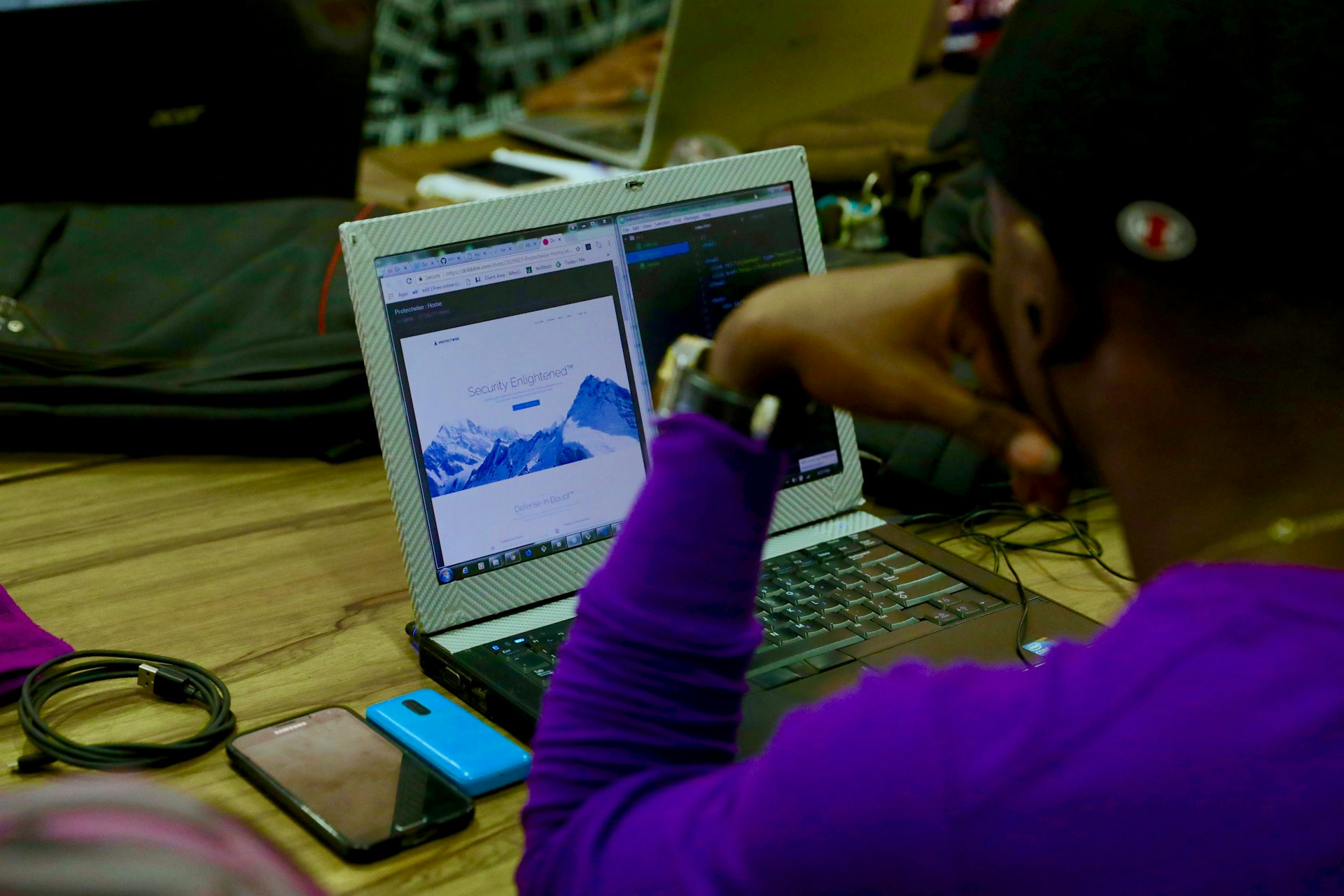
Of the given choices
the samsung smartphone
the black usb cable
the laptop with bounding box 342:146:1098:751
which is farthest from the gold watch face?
the black usb cable

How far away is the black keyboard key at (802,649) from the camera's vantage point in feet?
3.04

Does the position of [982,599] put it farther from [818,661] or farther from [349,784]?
[349,784]

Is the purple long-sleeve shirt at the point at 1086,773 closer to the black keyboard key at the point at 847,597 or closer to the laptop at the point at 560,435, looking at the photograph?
the laptop at the point at 560,435

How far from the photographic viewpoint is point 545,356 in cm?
102

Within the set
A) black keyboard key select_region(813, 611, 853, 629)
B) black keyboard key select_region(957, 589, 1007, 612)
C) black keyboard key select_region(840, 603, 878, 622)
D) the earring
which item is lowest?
black keyboard key select_region(957, 589, 1007, 612)

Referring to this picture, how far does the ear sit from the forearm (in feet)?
0.50

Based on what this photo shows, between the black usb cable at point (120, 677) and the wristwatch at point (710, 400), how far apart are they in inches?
15.0

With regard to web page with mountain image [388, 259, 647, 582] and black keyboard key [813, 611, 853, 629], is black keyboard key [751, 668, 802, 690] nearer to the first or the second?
black keyboard key [813, 611, 853, 629]

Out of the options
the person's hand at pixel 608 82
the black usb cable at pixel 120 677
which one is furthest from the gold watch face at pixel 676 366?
the person's hand at pixel 608 82

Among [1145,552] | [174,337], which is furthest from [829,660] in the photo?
[174,337]

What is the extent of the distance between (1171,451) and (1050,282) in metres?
0.09

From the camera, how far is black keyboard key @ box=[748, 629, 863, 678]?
0.93 metres

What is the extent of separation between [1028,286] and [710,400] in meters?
0.19

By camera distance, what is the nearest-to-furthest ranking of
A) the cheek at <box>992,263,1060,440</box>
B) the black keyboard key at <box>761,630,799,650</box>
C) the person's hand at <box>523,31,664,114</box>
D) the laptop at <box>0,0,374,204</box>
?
1. the cheek at <box>992,263,1060,440</box>
2. the black keyboard key at <box>761,630,799,650</box>
3. the laptop at <box>0,0,374,204</box>
4. the person's hand at <box>523,31,664,114</box>
